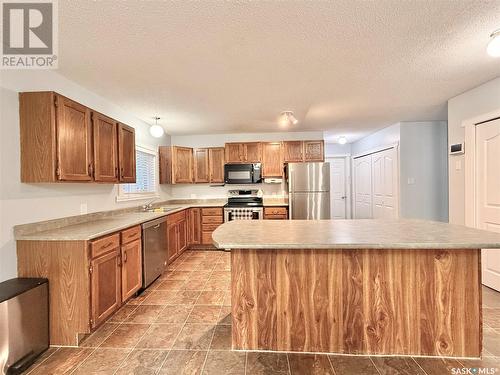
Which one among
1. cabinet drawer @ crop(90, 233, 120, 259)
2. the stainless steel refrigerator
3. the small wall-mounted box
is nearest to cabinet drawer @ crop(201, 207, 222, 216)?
the stainless steel refrigerator

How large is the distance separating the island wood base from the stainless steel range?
2890mm

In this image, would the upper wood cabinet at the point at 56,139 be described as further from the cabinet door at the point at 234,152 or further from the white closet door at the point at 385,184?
the white closet door at the point at 385,184

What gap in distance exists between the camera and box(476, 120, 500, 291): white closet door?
2.82 m

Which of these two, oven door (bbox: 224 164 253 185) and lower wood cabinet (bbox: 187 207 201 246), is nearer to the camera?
lower wood cabinet (bbox: 187 207 201 246)

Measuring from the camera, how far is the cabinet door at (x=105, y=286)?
82.2 inches

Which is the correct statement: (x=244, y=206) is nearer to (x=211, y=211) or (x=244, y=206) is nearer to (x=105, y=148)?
(x=211, y=211)

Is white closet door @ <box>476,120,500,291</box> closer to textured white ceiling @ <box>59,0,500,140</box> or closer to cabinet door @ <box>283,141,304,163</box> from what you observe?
textured white ceiling @ <box>59,0,500,140</box>

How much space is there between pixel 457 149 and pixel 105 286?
4578 mm

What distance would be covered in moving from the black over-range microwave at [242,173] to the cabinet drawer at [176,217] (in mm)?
1146

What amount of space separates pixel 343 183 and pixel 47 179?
22.5 ft

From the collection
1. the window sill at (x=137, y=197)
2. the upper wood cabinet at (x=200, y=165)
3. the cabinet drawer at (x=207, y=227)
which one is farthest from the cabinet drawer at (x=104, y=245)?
the upper wood cabinet at (x=200, y=165)

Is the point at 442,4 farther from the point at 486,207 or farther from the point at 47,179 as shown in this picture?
the point at 47,179

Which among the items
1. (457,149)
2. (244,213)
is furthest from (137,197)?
Answer: (457,149)

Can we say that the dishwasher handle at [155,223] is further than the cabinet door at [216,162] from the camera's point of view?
No
